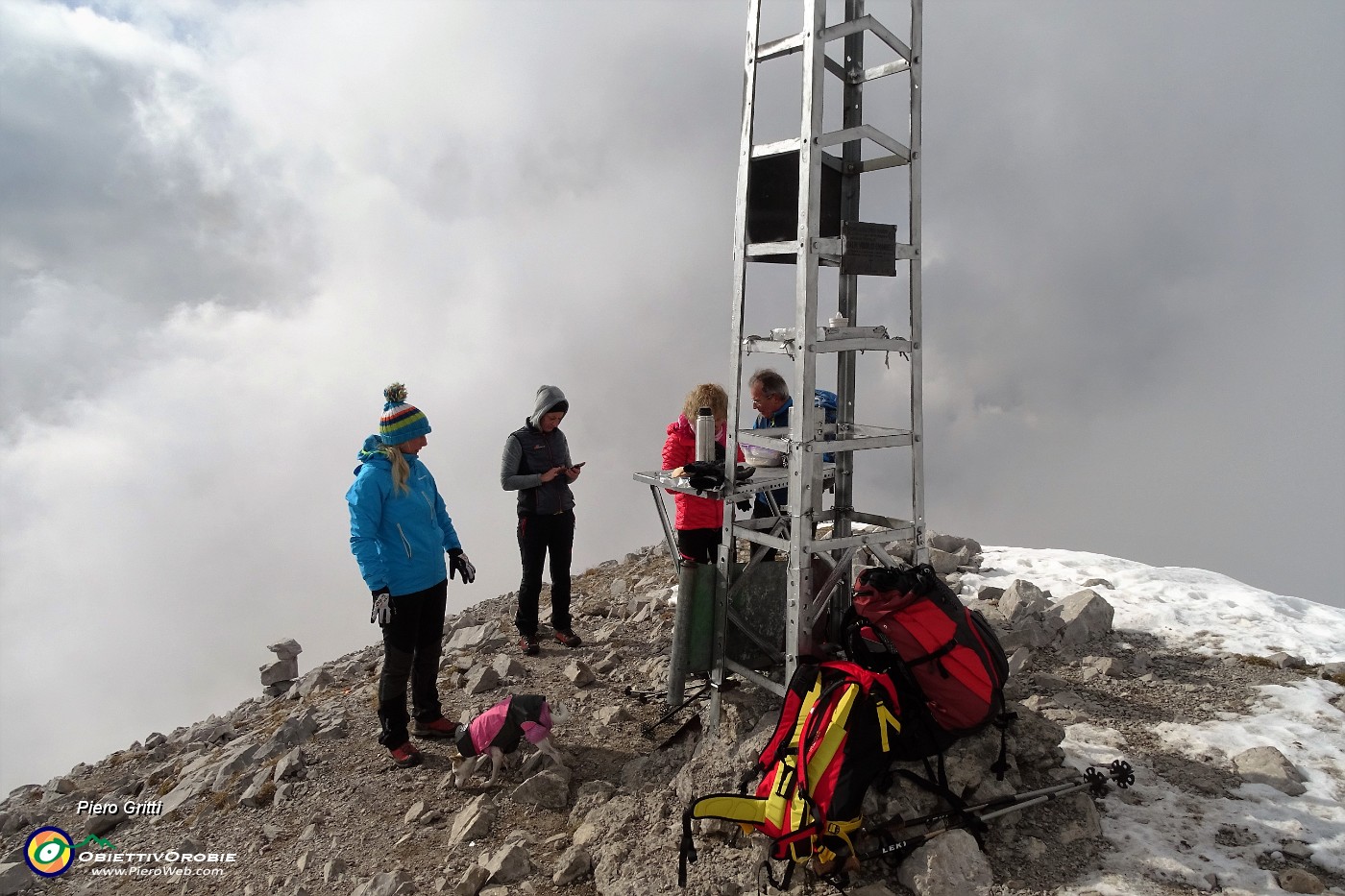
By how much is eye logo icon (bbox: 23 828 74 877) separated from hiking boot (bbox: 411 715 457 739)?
3.01m

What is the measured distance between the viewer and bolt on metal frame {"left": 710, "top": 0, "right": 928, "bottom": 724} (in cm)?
458

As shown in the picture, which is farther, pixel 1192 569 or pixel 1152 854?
pixel 1192 569

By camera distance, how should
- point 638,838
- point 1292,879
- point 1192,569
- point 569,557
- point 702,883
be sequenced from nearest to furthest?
point 1292,879 → point 702,883 → point 638,838 → point 569,557 → point 1192,569

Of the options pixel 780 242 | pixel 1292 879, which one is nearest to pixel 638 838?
pixel 1292 879

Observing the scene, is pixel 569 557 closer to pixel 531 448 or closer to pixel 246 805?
pixel 531 448

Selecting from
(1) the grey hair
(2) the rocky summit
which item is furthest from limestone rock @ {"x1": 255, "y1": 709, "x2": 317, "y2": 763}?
(1) the grey hair

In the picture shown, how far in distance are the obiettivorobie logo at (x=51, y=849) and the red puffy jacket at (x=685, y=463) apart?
554cm

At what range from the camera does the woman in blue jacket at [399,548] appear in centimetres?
558

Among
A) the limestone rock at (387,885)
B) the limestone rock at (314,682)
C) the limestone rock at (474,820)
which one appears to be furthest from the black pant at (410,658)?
the limestone rock at (314,682)

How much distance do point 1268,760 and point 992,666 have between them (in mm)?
2218

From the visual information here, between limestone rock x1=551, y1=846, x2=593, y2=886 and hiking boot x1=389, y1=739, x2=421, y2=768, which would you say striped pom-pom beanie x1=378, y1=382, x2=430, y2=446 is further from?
limestone rock x1=551, y1=846, x2=593, y2=886

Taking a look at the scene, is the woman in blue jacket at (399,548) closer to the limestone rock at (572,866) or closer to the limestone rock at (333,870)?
the limestone rock at (333,870)

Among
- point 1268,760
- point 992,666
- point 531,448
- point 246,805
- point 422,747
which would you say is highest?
point 531,448

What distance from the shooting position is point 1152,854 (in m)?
3.95
